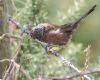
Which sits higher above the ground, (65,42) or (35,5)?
(35,5)

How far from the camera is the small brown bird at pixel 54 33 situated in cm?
342

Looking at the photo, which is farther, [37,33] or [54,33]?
[54,33]

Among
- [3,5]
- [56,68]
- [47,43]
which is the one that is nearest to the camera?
[3,5]

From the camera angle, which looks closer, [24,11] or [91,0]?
[24,11]

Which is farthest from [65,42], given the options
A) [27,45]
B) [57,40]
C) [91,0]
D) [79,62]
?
[79,62]

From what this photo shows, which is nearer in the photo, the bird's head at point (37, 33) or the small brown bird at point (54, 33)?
the bird's head at point (37, 33)

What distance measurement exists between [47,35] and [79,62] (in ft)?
8.88

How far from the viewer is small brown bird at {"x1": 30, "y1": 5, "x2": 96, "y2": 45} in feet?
11.2

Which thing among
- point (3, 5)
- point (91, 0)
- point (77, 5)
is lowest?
point (3, 5)

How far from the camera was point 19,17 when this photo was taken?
13.0 feet

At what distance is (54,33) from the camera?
3.54 meters

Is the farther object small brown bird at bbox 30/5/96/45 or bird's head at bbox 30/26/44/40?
small brown bird at bbox 30/5/96/45

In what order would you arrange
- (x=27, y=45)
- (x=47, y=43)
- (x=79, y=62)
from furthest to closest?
(x=79, y=62) → (x=27, y=45) → (x=47, y=43)

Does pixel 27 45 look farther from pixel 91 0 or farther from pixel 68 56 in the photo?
pixel 91 0
